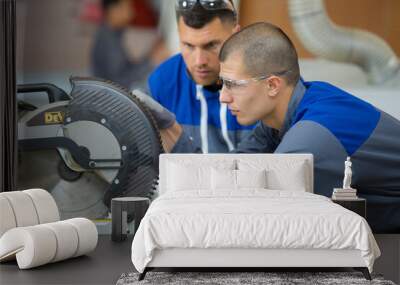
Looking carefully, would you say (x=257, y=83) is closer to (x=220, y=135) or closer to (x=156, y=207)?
(x=220, y=135)

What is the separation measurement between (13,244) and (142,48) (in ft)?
8.33

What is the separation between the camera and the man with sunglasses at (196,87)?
262 inches

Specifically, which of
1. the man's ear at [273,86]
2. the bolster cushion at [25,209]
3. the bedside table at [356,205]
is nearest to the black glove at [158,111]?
the man's ear at [273,86]

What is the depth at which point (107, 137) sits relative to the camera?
682 centimetres

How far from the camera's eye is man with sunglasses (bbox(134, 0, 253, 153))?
6664 mm

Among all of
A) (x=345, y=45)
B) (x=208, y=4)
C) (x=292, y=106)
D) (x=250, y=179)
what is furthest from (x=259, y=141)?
(x=208, y=4)

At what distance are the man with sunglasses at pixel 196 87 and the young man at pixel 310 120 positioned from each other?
14cm

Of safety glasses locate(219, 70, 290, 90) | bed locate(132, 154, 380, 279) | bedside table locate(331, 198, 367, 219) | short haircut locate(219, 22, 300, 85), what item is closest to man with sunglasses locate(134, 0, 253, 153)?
short haircut locate(219, 22, 300, 85)

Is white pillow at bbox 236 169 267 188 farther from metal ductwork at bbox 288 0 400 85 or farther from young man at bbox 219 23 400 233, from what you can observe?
metal ductwork at bbox 288 0 400 85

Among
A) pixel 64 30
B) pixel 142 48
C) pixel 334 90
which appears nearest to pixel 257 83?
pixel 334 90

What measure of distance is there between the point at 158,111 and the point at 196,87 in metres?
0.40

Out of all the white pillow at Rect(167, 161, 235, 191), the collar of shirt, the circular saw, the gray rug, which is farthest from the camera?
the circular saw

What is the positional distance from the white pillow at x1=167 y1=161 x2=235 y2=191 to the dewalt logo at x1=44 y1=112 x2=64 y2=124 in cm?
137

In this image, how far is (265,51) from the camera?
21.0 ft
